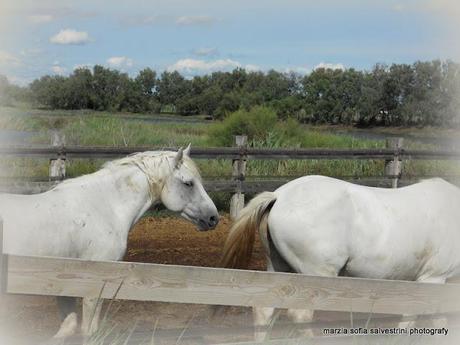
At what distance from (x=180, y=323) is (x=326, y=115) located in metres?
41.4

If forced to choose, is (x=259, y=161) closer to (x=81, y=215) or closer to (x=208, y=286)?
(x=81, y=215)

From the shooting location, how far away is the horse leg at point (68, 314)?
13.4 feet

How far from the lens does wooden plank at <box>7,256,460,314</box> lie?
282cm

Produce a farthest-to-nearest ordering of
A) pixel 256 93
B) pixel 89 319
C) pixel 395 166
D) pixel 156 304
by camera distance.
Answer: pixel 256 93
pixel 395 166
pixel 156 304
pixel 89 319

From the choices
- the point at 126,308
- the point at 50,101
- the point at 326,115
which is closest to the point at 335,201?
the point at 126,308

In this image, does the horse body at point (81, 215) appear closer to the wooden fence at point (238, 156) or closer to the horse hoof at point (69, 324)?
the horse hoof at point (69, 324)

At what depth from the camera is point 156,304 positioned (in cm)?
602

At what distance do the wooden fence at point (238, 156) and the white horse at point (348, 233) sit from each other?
4115 mm

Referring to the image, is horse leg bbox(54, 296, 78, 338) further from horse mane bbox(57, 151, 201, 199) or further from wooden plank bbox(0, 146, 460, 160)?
wooden plank bbox(0, 146, 460, 160)

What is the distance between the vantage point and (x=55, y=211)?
13.1 feet

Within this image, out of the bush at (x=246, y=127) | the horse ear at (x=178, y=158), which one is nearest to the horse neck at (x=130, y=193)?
the horse ear at (x=178, y=158)

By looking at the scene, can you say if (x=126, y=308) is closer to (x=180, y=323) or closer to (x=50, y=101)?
(x=180, y=323)

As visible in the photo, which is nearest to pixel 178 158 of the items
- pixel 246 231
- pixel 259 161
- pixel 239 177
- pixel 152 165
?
pixel 152 165

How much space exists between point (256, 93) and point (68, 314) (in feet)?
151
